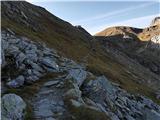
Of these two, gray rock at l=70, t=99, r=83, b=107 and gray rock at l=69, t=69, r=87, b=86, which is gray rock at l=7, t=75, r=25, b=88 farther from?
gray rock at l=70, t=99, r=83, b=107

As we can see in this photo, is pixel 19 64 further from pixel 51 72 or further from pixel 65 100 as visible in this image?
pixel 65 100

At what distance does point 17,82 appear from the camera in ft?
116

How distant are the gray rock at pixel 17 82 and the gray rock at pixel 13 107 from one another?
4184 millimetres

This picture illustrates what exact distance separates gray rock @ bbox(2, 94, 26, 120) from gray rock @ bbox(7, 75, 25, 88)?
13.7 ft

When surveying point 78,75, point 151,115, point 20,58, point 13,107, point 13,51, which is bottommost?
point 151,115

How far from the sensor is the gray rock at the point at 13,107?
28.1 metres

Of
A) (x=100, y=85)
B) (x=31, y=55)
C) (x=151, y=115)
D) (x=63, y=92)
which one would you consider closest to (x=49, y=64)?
(x=31, y=55)

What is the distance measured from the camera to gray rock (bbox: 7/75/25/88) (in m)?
34.8

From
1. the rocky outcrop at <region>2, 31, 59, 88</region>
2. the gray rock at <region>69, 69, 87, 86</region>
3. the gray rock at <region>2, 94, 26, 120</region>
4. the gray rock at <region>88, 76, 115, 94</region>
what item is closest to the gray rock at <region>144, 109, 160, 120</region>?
the gray rock at <region>88, 76, 115, 94</region>

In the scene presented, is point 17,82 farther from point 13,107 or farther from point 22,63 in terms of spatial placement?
point 13,107

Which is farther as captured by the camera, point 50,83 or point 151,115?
point 151,115

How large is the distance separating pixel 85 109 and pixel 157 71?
169 metres

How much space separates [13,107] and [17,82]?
6.59m

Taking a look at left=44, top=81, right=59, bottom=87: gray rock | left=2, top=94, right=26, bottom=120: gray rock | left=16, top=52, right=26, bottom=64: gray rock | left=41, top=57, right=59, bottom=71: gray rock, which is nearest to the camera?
left=2, top=94, right=26, bottom=120: gray rock
